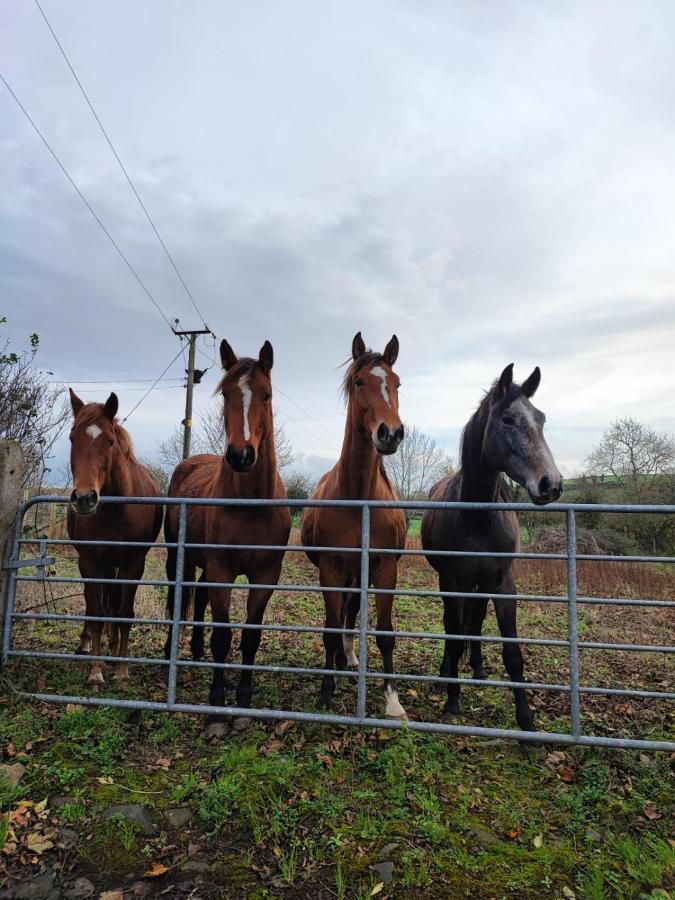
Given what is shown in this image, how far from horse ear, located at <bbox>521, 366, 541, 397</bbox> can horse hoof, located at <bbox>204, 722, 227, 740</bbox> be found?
3.17 meters

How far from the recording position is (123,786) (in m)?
2.78

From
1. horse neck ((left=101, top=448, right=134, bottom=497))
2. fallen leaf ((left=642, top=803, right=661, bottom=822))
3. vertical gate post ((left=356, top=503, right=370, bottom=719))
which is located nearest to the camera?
fallen leaf ((left=642, top=803, right=661, bottom=822))

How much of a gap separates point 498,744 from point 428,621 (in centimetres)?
414

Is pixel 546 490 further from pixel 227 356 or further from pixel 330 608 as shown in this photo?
pixel 227 356

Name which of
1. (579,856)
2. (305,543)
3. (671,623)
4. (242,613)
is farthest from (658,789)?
(671,623)

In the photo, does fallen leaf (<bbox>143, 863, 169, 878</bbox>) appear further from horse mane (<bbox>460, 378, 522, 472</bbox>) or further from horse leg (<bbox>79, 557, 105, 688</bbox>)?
horse mane (<bbox>460, 378, 522, 472</bbox>)

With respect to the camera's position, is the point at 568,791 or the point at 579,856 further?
the point at 568,791

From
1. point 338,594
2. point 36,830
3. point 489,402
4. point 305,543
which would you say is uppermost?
point 489,402

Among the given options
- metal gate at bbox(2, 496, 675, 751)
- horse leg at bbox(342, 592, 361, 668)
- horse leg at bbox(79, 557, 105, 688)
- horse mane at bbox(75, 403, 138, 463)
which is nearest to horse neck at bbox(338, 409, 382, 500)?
metal gate at bbox(2, 496, 675, 751)

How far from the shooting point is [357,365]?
3711 mm

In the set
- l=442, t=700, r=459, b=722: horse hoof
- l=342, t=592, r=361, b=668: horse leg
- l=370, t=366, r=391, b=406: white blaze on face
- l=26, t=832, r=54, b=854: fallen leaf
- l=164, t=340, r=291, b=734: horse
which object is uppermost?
l=370, t=366, r=391, b=406: white blaze on face

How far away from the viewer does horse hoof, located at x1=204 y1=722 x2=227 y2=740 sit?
3.29 metres

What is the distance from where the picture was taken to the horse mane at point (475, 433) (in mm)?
3742

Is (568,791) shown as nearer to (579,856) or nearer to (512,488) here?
(579,856)
